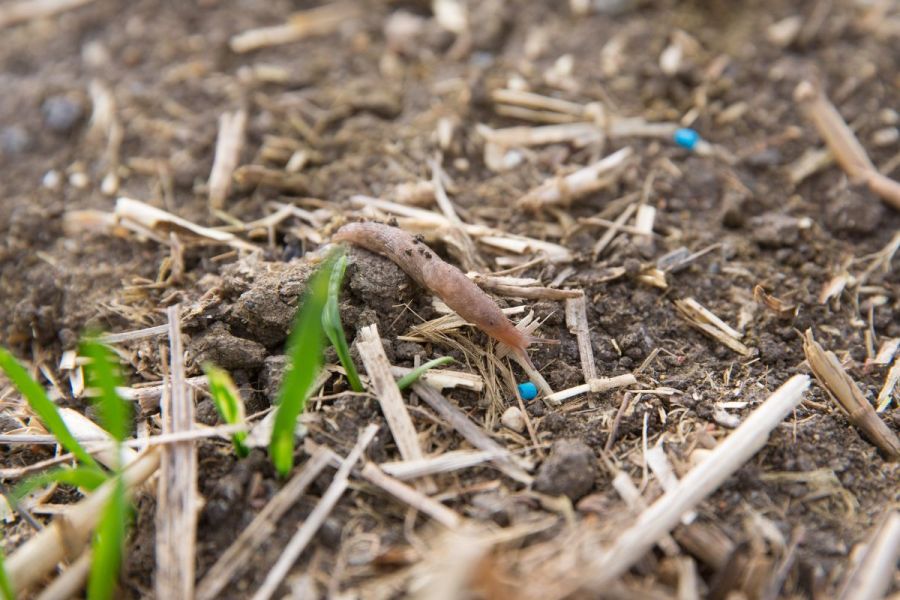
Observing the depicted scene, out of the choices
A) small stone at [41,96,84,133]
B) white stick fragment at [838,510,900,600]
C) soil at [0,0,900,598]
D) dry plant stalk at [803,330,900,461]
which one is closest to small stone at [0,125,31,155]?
soil at [0,0,900,598]

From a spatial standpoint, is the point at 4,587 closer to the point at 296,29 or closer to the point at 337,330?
the point at 337,330

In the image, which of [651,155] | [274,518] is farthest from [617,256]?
[274,518]

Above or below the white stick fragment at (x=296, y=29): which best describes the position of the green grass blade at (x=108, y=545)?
below

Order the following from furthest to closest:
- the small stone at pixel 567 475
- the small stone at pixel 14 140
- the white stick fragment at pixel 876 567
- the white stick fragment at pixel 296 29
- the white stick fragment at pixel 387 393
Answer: the white stick fragment at pixel 296 29 < the small stone at pixel 14 140 < the white stick fragment at pixel 387 393 < the small stone at pixel 567 475 < the white stick fragment at pixel 876 567

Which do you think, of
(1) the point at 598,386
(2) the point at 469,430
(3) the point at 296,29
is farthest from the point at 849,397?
(3) the point at 296,29

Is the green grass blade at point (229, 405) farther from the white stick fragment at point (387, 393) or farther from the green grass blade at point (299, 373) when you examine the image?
the white stick fragment at point (387, 393)

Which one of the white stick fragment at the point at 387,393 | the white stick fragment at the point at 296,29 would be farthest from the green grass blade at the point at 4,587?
the white stick fragment at the point at 296,29
